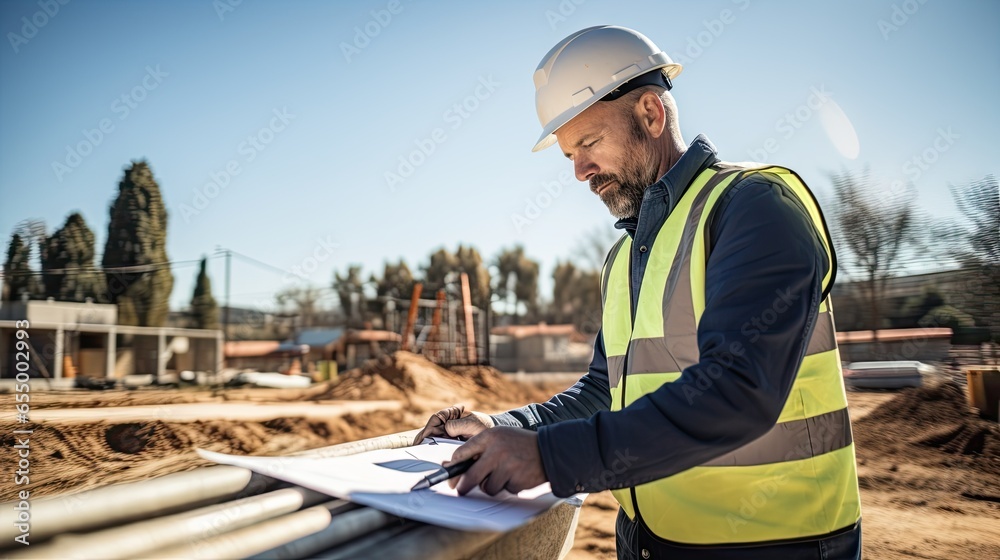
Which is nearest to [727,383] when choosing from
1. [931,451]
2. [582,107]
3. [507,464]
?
[507,464]

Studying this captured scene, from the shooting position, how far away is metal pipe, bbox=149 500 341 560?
816mm

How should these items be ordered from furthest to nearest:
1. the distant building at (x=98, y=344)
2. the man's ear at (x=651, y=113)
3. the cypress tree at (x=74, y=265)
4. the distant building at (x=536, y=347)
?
the distant building at (x=536, y=347)
the cypress tree at (x=74, y=265)
the distant building at (x=98, y=344)
the man's ear at (x=651, y=113)

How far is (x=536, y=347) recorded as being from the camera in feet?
129

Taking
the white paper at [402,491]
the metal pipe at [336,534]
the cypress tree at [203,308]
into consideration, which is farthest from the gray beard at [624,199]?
the cypress tree at [203,308]

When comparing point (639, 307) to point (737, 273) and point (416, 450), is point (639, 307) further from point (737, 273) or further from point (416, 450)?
point (416, 450)

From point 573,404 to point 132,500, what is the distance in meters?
1.19

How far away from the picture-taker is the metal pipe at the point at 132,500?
2.70ft

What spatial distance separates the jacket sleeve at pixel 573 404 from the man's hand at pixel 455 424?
46 mm

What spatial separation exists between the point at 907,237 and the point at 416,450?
1053cm

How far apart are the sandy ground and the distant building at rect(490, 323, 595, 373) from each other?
75.8 feet

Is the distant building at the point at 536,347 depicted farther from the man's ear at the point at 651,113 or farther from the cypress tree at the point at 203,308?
the man's ear at the point at 651,113

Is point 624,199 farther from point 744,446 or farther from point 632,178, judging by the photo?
point 744,446

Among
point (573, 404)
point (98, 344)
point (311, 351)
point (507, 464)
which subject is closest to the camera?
point (507, 464)

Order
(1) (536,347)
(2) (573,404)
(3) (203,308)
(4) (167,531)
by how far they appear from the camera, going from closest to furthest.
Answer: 1. (4) (167,531)
2. (2) (573,404)
3. (3) (203,308)
4. (1) (536,347)
